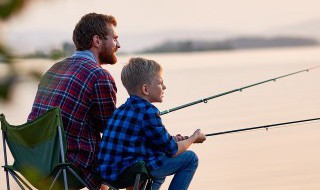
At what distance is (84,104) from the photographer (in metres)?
2.76

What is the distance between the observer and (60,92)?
2.79m

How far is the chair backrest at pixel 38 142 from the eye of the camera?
8.34ft

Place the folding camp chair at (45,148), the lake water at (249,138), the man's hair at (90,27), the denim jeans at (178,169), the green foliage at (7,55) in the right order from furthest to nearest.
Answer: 1. the lake water at (249,138)
2. the man's hair at (90,27)
3. the denim jeans at (178,169)
4. the folding camp chair at (45,148)
5. the green foliage at (7,55)

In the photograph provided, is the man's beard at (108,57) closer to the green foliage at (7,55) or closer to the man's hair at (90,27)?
the man's hair at (90,27)

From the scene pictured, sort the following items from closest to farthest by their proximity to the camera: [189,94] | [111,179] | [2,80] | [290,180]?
[2,80] < [111,179] < [290,180] < [189,94]

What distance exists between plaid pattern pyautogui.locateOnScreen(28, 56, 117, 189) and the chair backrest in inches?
5.1

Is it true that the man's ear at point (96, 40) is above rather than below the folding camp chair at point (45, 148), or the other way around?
above

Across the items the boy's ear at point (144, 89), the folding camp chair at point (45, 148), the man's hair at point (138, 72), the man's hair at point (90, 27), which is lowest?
the folding camp chair at point (45, 148)

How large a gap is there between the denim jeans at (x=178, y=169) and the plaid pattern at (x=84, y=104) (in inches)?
8.1

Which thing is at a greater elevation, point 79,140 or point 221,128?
point 79,140

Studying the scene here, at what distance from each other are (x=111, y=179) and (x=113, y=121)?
7.1 inches

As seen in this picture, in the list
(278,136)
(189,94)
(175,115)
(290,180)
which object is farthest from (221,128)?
(189,94)

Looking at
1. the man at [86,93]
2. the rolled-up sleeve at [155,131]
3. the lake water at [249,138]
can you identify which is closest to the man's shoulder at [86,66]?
the man at [86,93]

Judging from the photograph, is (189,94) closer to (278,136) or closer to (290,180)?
(278,136)
